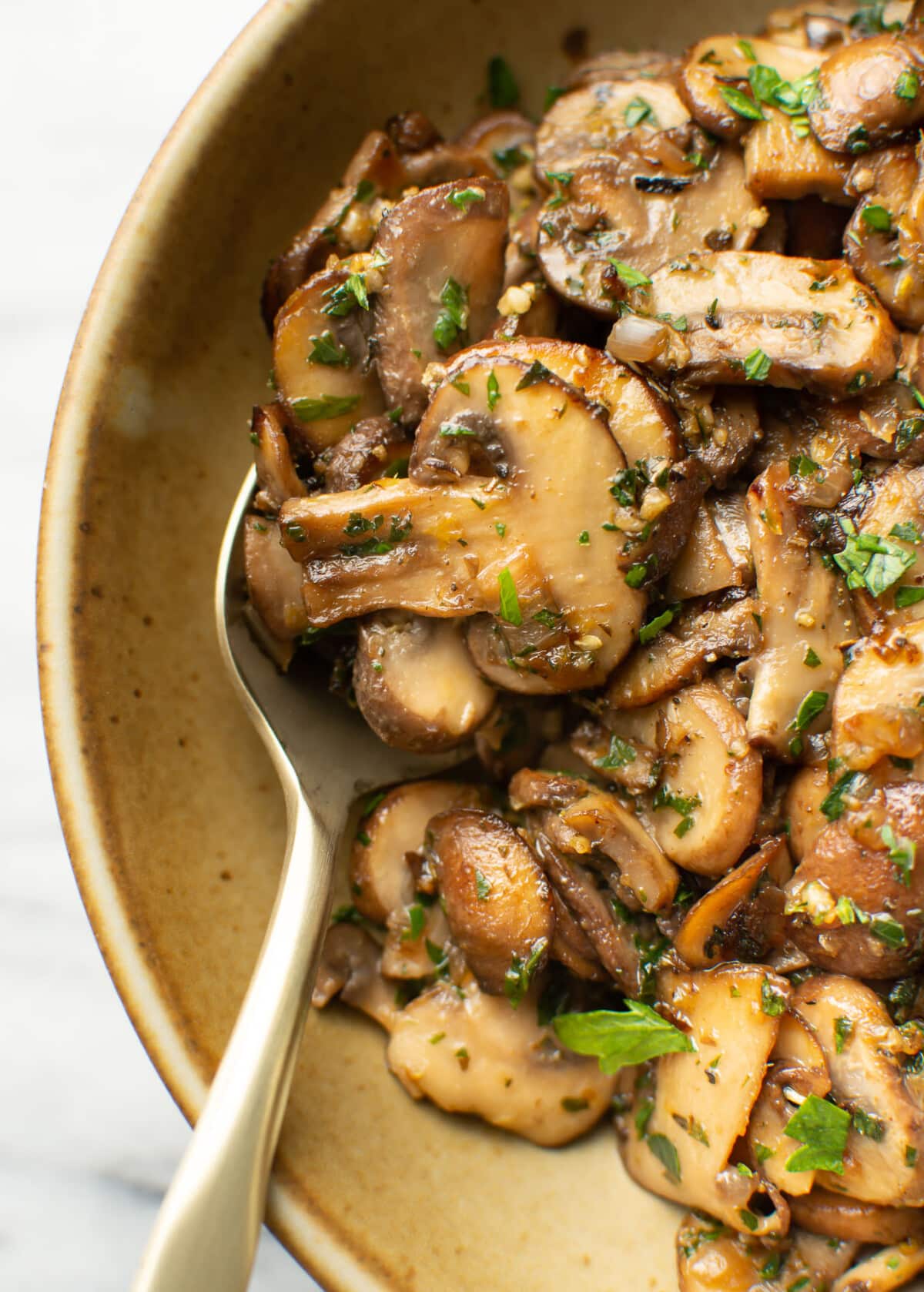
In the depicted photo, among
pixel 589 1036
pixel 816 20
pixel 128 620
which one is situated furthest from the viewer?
Result: pixel 816 20

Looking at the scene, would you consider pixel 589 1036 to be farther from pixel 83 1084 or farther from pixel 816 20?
pixel 816 20

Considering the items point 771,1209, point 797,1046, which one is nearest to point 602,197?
point 797,1046

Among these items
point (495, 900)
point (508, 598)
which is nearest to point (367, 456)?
point (508, 598)

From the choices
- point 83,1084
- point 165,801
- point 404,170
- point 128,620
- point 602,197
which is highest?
point 404,170

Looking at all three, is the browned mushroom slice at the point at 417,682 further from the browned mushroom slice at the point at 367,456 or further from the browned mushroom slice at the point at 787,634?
the browned mushroom slice at the point at 787,634

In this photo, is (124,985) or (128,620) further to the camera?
(128,620)

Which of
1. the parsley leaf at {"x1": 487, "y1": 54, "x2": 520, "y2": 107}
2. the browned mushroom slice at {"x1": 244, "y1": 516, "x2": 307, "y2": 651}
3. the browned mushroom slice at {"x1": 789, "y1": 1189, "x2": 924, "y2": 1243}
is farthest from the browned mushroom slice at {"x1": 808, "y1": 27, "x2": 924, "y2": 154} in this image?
the browned mushroom slice at {"x1": 789, "y1": 1189, "x2": 924, "y2": 1243}

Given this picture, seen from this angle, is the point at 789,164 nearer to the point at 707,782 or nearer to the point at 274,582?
the point at 707,782
